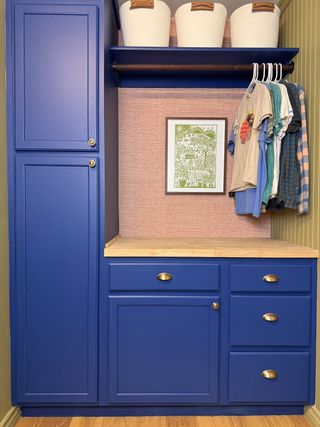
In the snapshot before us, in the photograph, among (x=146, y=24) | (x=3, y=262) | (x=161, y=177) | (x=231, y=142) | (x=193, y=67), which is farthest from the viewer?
(x=161, y=177)

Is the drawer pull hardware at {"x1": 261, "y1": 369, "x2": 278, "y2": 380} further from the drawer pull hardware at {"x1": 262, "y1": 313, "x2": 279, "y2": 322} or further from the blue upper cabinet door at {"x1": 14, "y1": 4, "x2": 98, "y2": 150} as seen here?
the blue upper cabinet door at {"x1": 14, "y1": 4, "x2": 98, "y2": 150}

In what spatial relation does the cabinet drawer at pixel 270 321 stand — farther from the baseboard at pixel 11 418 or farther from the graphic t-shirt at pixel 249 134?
the baseboard at pixel 11 418

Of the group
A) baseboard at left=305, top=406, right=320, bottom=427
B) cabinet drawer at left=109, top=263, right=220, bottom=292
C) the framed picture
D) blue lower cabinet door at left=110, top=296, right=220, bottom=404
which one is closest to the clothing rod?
the framed picture

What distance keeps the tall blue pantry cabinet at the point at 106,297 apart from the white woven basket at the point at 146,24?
178 mm

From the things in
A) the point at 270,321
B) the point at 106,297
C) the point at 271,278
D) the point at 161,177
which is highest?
the point at 161,177

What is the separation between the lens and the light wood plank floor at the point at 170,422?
178cm

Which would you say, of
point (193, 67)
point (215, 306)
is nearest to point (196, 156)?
point (193, 67)

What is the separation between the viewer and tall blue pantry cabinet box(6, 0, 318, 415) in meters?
1.76

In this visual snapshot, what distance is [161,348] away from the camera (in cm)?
180

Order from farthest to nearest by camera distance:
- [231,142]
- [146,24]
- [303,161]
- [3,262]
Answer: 1. [231,142]
2. [146,24]
3. [303,161]
4. [3,262]

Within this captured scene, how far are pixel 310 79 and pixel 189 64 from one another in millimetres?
736

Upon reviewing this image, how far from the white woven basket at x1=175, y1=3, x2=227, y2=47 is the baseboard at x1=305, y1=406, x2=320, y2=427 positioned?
2.13m

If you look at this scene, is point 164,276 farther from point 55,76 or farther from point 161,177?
point 55,76

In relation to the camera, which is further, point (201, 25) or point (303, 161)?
point (201, 25)
